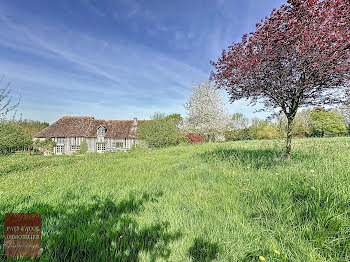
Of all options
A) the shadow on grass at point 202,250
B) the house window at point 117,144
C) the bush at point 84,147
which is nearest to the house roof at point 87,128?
the house window at point 117,144

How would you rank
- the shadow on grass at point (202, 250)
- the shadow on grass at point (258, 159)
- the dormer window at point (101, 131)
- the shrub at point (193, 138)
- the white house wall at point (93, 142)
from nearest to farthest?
the shadow on grass at point (202, 250) → the shadow on grass at point (258, 159) → the shrub at point (193, 138) → the white house wall at point (93, 142) → the dormer window at point (101, 131)

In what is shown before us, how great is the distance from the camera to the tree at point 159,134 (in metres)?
23.7

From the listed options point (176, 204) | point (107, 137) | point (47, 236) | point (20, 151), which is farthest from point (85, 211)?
point (20, 151)

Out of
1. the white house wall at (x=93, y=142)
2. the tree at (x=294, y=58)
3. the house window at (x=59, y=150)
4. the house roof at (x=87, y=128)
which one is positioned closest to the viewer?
the tree at (x=294, y=58)

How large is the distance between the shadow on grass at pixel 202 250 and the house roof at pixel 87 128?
3489 cm

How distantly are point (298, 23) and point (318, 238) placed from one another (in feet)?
16.3

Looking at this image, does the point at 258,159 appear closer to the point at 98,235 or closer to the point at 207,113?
the point at 98,235

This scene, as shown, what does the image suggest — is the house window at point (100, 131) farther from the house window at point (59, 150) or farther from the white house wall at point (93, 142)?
the house window at point (59, 150)

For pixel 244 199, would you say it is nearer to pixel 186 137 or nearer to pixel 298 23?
pixel 298 23

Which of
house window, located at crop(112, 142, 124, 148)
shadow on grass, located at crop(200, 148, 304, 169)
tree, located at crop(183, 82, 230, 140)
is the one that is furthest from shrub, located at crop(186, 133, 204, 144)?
house window, located at crop(112, 142, 124, 148)

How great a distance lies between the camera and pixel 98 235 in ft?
7.56

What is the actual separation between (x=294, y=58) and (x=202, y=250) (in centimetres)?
510

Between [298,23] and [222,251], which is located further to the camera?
[298,23]

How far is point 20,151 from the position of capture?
1320 inches
